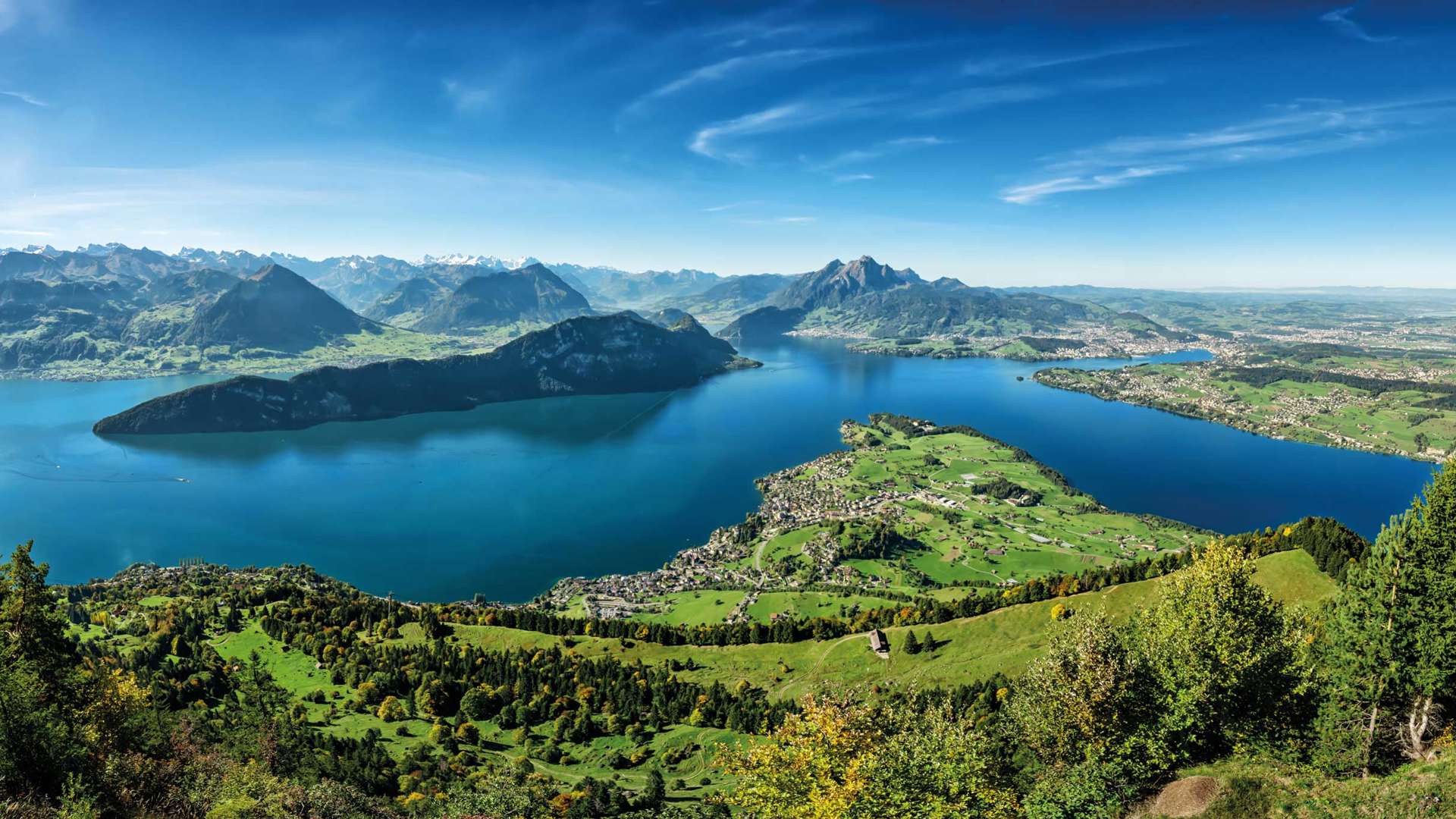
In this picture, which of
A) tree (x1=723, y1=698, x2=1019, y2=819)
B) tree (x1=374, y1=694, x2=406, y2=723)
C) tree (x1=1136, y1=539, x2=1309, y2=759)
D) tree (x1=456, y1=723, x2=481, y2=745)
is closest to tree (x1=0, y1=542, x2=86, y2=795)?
tree (x1=723, y1=698, x2=1019, y2=819)

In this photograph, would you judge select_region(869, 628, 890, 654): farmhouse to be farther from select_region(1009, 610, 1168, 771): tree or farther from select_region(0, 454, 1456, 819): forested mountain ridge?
select_region(1009, 610, 1168, 771): tree

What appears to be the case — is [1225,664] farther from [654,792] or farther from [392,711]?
[392,711]

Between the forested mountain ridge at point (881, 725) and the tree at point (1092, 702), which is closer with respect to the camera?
the forested mountain ridge at point (881, 725)

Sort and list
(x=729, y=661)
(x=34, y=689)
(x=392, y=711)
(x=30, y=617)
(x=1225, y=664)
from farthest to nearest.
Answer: (x=729, y=661) < (x=392, y=711) < (x=1225, y=664) < (x=30, y=617) < (x=34, y=689)

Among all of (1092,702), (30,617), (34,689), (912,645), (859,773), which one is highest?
(30,617)

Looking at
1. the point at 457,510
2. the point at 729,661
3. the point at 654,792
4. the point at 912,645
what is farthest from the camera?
the point at 457,510

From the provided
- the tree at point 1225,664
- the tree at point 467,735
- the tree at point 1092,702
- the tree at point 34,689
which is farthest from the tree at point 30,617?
the tree at point 1225,664

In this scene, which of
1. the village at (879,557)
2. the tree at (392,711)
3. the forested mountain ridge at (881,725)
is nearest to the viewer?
the forested mountain ridge at (881,725)

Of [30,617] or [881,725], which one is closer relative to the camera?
[881,725]

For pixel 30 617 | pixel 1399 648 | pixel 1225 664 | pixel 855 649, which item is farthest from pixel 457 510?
pixel 1399 648

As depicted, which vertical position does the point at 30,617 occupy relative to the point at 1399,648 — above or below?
above

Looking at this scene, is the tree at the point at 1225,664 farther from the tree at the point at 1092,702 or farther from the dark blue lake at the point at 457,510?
the dark blue lake at the point at 457,510
